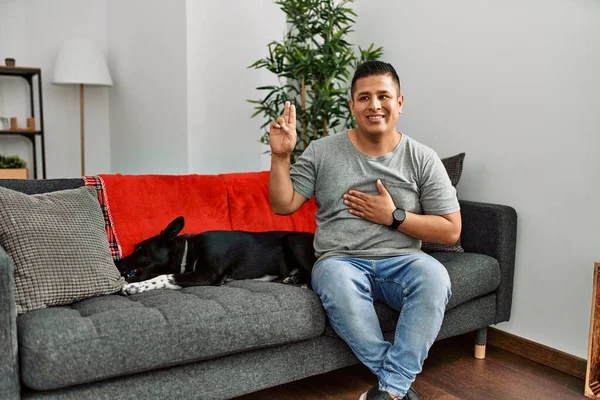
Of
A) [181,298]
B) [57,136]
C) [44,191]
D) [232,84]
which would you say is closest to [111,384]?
[181,298]

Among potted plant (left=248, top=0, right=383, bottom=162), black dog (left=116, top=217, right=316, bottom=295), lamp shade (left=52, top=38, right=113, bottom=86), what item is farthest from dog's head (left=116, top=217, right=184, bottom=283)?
lamp shade (left=52, top=38, right=113, bottom=86)

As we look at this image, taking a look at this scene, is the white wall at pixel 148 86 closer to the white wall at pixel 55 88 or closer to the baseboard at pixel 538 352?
the white wall at pixel 55 88

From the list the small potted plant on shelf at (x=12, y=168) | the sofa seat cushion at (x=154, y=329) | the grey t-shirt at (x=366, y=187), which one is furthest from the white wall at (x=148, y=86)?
the sofa seat cushion at (x=154, y=329)

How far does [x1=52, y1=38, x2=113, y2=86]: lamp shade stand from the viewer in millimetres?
4812

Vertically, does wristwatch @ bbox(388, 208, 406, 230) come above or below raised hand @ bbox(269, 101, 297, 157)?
below

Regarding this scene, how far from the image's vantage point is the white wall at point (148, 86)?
4.12 m

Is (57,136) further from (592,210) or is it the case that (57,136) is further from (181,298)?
(592,210)

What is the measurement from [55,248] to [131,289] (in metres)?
0.32

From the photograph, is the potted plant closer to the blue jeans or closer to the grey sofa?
the grey sofa

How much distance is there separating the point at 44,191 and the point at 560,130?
2.18 metres

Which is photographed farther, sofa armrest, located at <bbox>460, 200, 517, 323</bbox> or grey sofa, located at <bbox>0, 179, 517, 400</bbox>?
sofa armrest, located at <bbox>460, 200, 517, 323</bbox>

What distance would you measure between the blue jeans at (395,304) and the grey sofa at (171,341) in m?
0.09

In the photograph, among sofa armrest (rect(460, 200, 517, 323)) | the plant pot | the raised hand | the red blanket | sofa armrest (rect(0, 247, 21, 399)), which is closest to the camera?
sofa armrest (rect(0, 247, 21, 399))

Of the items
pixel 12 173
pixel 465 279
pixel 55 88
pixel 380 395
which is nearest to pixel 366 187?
pixel 465 279
